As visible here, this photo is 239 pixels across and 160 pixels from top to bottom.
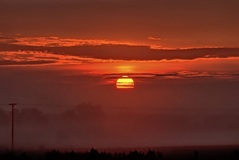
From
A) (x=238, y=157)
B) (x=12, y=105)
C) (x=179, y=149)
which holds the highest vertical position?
(x=179, y=149)

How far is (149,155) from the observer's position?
51.6 metres

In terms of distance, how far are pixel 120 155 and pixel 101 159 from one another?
6.98 feet

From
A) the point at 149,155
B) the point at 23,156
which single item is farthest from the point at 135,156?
the point at 23,156

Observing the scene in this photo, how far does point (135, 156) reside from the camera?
2046 inches

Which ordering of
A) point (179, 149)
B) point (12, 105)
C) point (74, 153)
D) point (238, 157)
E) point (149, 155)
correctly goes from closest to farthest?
1. point (238, 157)
2. point (149, 155)
3. point (74, 153)
4. point (12, 105)
5. point (179, 149)

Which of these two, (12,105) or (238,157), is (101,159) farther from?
(12,105)

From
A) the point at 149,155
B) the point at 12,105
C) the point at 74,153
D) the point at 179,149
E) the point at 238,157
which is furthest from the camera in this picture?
the point at 179,149

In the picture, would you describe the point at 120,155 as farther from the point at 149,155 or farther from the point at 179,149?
the point at 179,149

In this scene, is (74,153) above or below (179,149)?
below

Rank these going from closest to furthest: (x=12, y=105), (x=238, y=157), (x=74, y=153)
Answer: (x=238, y=157), (x=74, y=153), (x=12, y=105)

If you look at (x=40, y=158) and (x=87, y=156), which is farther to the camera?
(x=40, y=158)

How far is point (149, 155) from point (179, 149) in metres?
108

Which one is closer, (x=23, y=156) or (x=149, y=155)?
(x=149, y=155)

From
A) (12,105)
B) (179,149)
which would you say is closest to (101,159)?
(12,105)
